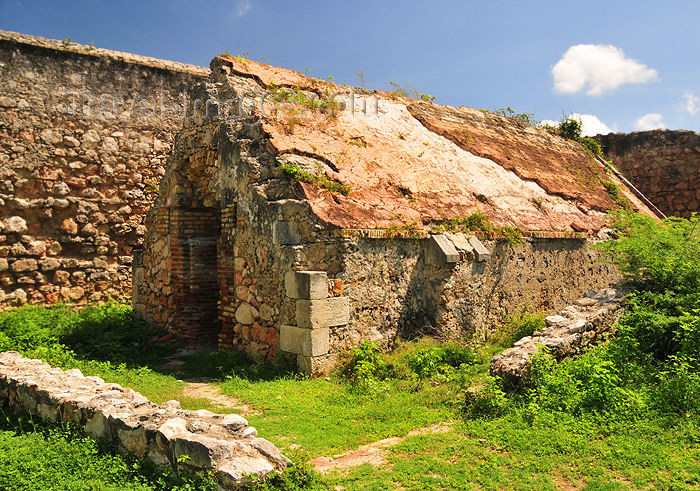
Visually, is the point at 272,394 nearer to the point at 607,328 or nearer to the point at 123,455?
the point at 123,455

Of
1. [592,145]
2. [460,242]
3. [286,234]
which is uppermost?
[592,145]

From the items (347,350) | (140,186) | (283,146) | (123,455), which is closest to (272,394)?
(347,350)

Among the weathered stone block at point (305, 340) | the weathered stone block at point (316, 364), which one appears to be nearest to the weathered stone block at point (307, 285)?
the weathered stone block at point (305, 340)

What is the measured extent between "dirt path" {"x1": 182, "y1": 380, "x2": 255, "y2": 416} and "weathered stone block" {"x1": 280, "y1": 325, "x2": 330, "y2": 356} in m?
0.99

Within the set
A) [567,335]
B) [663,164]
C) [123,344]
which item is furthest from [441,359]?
[663,164]

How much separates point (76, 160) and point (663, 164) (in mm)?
16753

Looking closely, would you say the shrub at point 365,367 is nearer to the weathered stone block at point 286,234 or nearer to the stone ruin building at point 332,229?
the stone ruin building at point 332,229

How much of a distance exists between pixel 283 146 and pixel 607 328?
17.0 ft

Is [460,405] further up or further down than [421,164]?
further down

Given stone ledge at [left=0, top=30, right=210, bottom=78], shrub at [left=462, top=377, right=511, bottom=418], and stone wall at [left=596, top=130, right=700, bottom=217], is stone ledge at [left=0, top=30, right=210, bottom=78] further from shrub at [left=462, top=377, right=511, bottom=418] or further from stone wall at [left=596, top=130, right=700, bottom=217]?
stone wall at [left=596, top=130, right=700, bottom=217]

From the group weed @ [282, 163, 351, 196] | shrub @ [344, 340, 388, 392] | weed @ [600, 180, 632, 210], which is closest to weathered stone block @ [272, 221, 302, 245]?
weed @ [282, 163, 351, 196]

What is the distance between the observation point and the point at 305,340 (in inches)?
268

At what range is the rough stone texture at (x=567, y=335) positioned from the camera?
18.9ft

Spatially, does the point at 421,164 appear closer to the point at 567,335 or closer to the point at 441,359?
the point at 441,359
